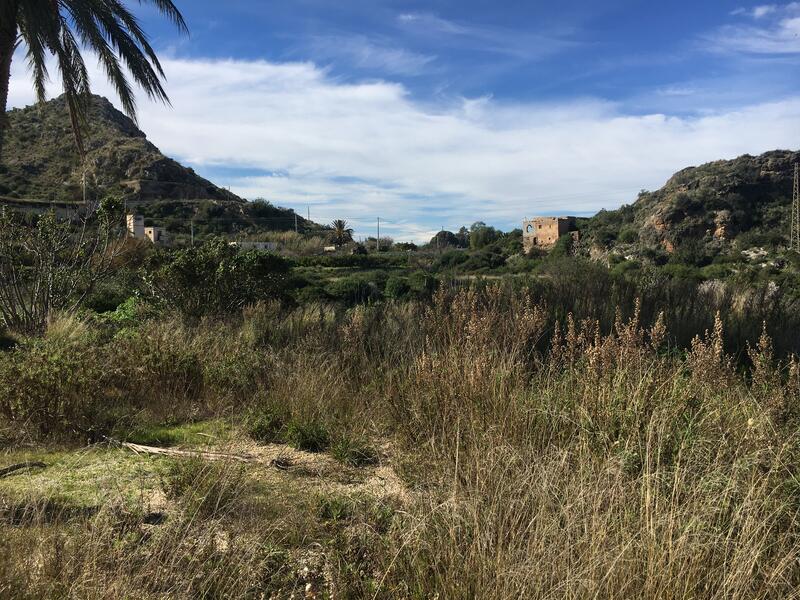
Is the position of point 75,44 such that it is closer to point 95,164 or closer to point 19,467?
point 19,467

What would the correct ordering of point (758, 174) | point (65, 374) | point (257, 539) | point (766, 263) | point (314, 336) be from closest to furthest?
point (257, 539)
point (65, 374)
point (314, 336)
point (766, 263)
point (758, 174)

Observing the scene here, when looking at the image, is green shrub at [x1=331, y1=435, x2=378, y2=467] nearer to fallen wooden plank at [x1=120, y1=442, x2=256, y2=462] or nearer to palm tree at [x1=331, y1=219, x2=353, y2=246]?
fallen wooden plank at [x1=120, y1=442, x2=256, y2=462]

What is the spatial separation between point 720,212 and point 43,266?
1513 inches

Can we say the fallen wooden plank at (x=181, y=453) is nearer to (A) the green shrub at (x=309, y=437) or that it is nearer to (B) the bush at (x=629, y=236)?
(A) the green shrub at (x=309, y=437)

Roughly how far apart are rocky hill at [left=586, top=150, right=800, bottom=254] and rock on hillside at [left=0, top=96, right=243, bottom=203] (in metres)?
40.8

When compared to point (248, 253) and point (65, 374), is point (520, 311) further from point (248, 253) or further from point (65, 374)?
point (248, 253)

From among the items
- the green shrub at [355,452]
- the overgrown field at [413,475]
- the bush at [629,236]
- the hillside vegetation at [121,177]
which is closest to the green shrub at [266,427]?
the overgrown field at [413,475]

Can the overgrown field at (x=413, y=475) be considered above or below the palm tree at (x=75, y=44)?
below

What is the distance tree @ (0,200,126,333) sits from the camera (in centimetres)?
977

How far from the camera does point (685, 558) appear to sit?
6.75 feet

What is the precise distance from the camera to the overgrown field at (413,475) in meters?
2.16

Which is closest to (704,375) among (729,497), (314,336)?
(729,497)

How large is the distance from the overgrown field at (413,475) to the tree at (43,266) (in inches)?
205

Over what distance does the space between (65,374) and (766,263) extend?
102 ft
